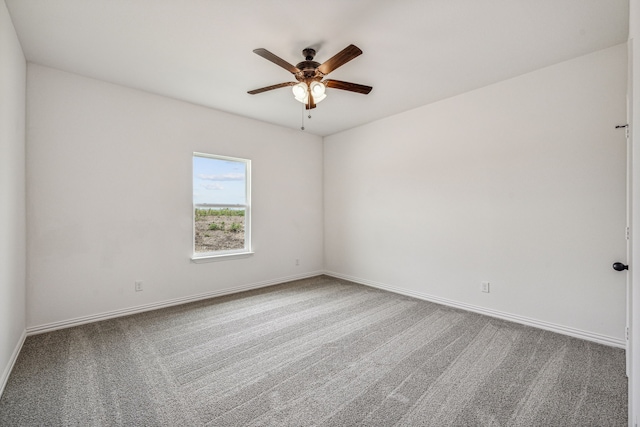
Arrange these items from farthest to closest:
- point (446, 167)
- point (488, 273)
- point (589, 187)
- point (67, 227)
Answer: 1. point (446, 167)
2. point (488, 273)
3. point (67, 227)
4. point (589, 187)

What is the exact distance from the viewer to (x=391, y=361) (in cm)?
223

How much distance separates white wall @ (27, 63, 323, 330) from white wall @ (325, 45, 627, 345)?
7.42 ft

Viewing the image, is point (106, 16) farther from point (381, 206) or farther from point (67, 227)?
point (381, 206)

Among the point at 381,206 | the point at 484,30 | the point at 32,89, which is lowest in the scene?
the point at 381,206

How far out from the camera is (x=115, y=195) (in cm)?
314

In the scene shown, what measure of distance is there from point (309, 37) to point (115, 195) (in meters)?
2.72

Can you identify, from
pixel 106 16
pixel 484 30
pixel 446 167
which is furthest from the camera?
pixel 446 167

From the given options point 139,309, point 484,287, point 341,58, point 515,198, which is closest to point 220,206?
point 139,309

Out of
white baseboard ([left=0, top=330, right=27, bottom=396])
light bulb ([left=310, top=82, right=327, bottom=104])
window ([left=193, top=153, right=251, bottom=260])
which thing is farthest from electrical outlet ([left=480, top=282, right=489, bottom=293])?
white baseboard ([left=0, top=330, right=27, bottom=396])

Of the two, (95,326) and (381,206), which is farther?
(381,206)

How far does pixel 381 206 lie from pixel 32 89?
428 cm

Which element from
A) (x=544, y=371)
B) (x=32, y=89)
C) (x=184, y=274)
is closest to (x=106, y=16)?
(x=32, y=89)

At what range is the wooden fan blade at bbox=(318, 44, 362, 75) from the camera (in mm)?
1983

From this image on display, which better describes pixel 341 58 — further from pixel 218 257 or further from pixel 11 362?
pixel 11 362
